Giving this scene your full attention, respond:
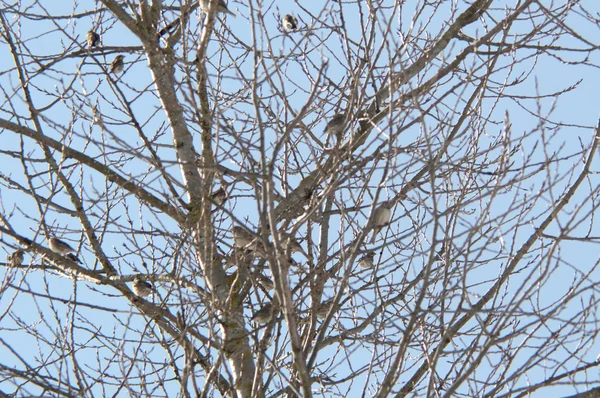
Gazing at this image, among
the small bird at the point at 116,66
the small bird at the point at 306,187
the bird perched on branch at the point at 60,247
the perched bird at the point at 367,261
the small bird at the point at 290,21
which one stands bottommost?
the small bird at the point at 306,187

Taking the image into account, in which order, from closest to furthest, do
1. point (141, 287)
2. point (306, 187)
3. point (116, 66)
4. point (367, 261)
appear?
1. point (306, 187)
2. point (141, 287)
3. point (116, 66)
4. point (367, 261)

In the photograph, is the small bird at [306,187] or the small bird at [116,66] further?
the small bird at [116,66]

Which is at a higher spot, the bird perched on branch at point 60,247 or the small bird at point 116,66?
the small bird at point 116,66

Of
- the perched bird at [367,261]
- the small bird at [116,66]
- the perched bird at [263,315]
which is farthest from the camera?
the perched bird at [367,261]

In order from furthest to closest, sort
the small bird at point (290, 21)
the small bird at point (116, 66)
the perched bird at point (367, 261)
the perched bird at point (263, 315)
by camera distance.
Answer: the small bird at point (290, 21) → the perched bird at point (367, 261) → the small bird at point (116, 66) → the perched bird at point (263, 315)

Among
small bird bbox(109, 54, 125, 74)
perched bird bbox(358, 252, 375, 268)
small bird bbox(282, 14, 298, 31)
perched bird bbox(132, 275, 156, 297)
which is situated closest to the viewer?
perched bird bbox(132, 275, 156, 297)

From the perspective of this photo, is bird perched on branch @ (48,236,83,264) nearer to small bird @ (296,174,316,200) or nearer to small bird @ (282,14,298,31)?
small bird @ (296,174,316,200)

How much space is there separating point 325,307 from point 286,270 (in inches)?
86.6

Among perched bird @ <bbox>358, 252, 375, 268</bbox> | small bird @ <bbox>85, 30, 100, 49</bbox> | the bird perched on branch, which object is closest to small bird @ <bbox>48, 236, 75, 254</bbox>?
the bird perched on branch

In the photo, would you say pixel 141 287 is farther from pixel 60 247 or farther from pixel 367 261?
pixel 367 261

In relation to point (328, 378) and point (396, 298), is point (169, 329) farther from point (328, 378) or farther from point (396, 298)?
point (396, 298)

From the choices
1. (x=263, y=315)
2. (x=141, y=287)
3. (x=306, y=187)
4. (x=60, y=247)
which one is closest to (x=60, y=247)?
(x=60, y=247)

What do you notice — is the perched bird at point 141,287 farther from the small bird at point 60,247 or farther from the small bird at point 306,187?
the small bird at point 306,187

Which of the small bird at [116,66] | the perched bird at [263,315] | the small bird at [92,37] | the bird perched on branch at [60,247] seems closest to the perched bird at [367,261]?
the perched bird at [263,315]
